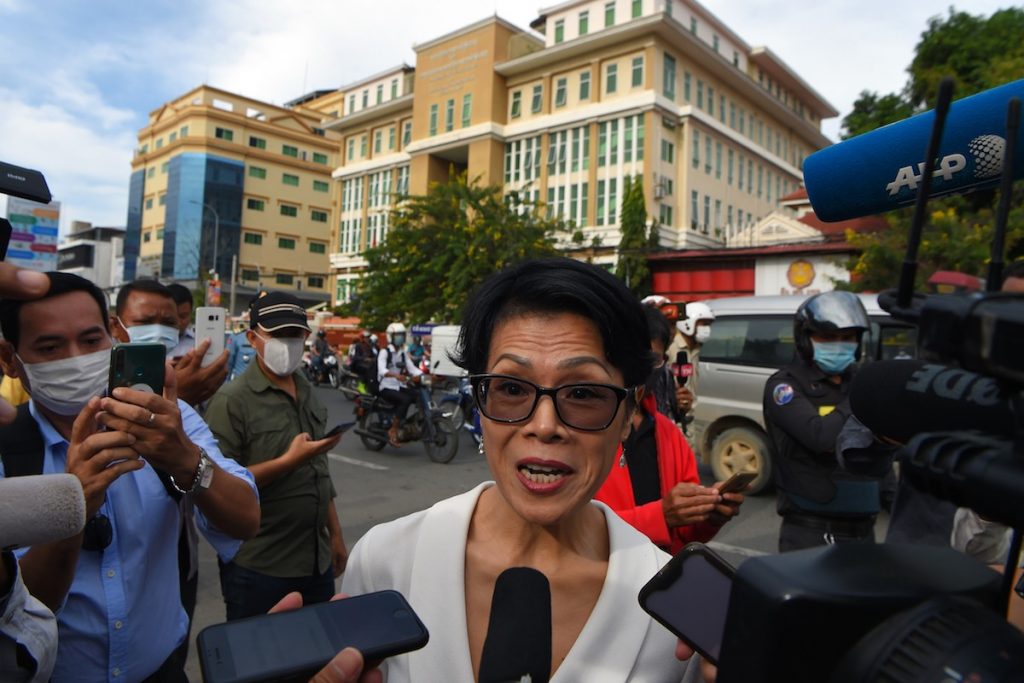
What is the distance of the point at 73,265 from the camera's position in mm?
68062

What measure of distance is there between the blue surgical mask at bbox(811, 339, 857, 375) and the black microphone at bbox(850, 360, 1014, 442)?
7.77 ft

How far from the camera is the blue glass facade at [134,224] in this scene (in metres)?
62.8

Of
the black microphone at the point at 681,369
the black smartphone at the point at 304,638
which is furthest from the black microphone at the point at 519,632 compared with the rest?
the black microphone at the point at 681,369

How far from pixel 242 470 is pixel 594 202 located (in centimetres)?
3040

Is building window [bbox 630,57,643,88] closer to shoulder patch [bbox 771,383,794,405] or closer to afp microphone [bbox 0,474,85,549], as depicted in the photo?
shoulder patch [bbox 771,383,794,405]

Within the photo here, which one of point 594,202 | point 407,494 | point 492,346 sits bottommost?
point 407,494

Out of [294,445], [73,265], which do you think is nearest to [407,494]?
[294,445]

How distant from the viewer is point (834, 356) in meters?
2.96

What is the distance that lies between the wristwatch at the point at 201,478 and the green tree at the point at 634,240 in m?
23.8

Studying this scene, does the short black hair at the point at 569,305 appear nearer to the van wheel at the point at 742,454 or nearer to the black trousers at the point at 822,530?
the black trousers at the point at 822,530

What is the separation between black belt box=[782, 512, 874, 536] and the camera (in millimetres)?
2781

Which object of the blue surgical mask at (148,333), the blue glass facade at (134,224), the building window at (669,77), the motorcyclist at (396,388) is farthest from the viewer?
the blue glass facade at (134,224)

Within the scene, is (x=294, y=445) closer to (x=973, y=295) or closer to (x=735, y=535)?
(x=973, y=295)

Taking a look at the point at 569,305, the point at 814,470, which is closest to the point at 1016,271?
the point at 814,470
